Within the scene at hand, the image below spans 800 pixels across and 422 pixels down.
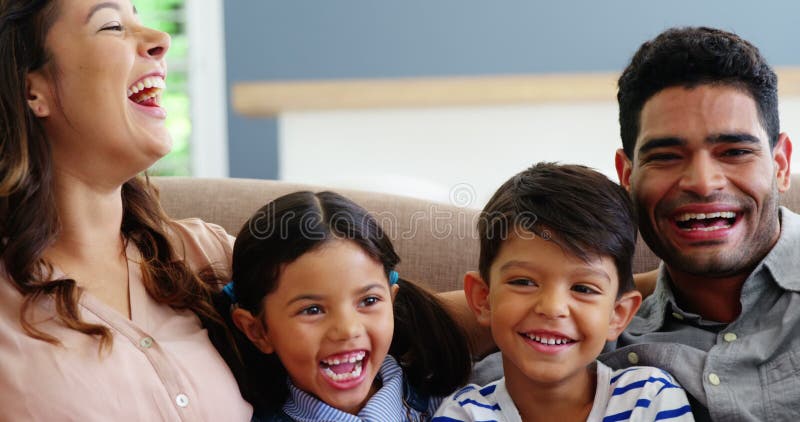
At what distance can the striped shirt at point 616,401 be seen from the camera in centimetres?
145

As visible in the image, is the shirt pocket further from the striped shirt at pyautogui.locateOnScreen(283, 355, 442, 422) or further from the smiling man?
the striped shirt at pyautogui.locateOnScreen(283, 355, 442, 422)

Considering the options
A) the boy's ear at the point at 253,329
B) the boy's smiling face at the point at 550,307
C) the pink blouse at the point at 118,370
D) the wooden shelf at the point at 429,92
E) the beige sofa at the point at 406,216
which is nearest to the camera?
the pink blouse at the point at 118,370

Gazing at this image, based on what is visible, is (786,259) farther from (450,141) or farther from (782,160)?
(450,141)

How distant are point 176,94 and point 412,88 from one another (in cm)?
126

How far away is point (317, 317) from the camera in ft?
4.89

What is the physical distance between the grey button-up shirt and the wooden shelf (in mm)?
2023

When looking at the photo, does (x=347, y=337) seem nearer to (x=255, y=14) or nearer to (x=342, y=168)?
(x=342, y=168)

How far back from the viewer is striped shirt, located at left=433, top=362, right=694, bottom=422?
1445 millimetres

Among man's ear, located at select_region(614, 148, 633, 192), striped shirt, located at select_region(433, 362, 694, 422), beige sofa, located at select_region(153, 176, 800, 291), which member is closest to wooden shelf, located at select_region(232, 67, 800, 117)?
beige sofa, located at select_region(153, 176, 800, 291)

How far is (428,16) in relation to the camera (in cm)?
393

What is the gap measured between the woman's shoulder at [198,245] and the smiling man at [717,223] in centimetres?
72

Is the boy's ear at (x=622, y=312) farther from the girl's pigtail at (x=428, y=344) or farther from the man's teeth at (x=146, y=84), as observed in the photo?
the man's teeth at (x=146, y=84)

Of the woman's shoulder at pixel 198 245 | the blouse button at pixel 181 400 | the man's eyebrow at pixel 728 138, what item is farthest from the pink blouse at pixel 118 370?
the man's eyebrow at pixel 728 138

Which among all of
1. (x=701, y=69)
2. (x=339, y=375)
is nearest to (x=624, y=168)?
(x=701, y=69)
